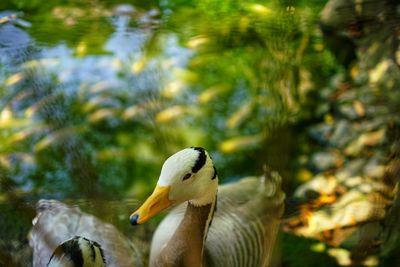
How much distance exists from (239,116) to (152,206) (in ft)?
2.40

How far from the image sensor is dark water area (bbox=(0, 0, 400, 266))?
3.33 ft

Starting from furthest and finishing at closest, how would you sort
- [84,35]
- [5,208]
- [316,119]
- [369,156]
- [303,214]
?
[316,119]
[369,156]
[303,214]
[84,35]
[5,208]

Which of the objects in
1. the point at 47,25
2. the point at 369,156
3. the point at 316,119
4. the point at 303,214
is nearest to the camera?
the point at 47,25

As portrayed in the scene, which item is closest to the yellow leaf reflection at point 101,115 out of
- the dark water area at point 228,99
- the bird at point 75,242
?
the dark water area at point 228,99

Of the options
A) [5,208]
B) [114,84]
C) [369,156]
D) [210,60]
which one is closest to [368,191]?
[369,156]

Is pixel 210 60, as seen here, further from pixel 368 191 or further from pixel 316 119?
pixel 368 191

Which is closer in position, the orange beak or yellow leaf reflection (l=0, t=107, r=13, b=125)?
the orange beak

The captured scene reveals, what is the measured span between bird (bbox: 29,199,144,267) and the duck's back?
5.6 inches

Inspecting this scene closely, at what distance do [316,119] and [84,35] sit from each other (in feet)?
2.84

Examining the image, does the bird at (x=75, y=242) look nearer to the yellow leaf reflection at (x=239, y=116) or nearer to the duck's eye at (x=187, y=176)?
the duck's eye at (x=187, y=176)

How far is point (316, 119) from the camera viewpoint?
160 centimetres

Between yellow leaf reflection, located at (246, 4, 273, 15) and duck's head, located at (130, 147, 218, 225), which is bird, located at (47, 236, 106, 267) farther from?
yellow leaf reflection, located at (246, 4, 273, 15)

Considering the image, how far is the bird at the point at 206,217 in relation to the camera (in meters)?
0.87

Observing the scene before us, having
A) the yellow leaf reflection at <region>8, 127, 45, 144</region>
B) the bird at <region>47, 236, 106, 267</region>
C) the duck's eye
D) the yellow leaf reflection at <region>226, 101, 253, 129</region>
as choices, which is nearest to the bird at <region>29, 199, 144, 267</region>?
the bird at <region>47, 236, 106, 267</region>
